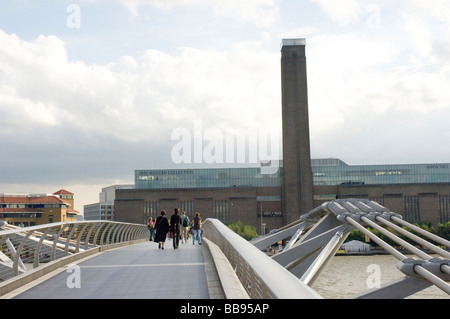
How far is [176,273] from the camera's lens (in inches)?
360

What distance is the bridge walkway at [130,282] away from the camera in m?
6.78

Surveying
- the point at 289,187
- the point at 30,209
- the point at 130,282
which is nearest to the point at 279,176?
the point at 289,187

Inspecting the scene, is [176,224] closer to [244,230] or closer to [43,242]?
[43,242]

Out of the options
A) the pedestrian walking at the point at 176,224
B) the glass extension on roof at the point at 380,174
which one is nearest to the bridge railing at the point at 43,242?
the pedestrian walking at the point at 176,224

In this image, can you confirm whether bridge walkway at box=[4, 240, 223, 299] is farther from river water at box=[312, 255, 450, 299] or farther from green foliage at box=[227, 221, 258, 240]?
green foliage at box=[227, 221, 258, 240]

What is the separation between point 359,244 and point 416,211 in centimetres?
1626

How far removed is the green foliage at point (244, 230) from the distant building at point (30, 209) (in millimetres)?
Answer: 52448

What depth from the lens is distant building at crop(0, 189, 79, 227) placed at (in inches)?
4779

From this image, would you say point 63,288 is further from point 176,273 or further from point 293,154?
point 293,154

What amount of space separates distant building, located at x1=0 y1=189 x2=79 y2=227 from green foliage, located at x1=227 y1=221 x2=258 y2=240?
52.4 meters
